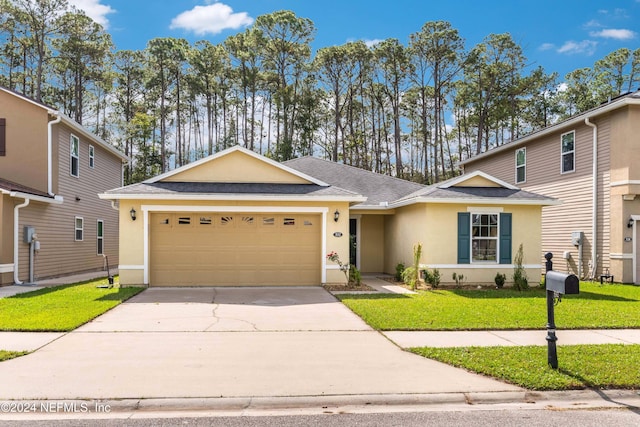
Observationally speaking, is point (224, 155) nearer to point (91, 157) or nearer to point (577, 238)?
point (91, 157)

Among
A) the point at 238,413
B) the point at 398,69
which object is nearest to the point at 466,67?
the point at 398,69

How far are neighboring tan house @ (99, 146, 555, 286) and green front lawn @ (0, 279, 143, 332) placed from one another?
4.43 feet

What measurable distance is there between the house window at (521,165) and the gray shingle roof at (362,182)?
4652 millimetres

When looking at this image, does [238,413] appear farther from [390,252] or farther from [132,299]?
[390,252]

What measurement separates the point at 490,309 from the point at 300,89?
3057cm

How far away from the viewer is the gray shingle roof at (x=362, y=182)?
1788cm

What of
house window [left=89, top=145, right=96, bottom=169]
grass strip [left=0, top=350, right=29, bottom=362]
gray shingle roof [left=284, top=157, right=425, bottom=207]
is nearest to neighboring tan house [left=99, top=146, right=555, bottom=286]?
gray shingle roof [left=284, top=157, right=425, bottom=207]

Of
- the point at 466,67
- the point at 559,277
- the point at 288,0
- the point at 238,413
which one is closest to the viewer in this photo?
the point at 238,413

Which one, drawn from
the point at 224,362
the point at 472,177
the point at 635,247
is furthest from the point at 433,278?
the point at 224,362

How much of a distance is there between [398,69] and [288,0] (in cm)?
1015

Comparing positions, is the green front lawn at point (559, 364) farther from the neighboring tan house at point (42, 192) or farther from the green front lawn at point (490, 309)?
the neighboring tan house at point (42, 192)

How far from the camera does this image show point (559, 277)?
18.2 feet

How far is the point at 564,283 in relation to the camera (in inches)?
213

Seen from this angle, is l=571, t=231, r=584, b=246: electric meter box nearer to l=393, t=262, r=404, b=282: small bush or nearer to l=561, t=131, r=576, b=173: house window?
l=561, t=131, r=576, b=173: house window
